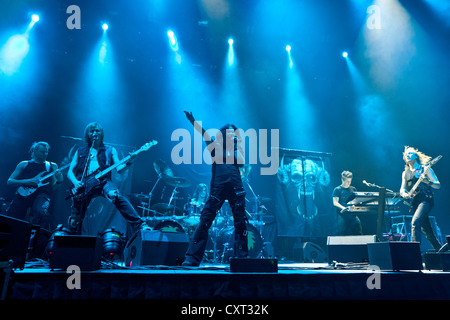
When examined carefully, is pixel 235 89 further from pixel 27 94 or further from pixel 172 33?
pixel 27 94

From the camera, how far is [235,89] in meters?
11.9

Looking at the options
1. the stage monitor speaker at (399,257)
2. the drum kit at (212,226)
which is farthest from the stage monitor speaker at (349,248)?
the drum kit at (212,226)

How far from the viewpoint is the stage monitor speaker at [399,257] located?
12.2 feet

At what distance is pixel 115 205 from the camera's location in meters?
5.08

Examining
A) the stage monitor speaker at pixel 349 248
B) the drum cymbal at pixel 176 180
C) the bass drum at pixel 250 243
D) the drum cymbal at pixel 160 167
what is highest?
the drum cymbal at pixel 160 167

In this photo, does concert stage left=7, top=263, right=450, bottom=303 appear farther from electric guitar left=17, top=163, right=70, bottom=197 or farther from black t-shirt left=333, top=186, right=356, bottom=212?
black t-shirt left=333, top=186, right=356, bottom=212

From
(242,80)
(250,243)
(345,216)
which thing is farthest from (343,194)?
(242,80)

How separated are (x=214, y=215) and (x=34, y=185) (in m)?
4.22

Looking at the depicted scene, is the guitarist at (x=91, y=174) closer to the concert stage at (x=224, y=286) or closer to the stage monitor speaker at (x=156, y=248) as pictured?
the stage monitor speaker at (x=156, y=248)

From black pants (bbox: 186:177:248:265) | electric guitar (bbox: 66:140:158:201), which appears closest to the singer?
black pants (bbox: 186:177:248:265)

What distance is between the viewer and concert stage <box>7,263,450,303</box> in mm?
2838

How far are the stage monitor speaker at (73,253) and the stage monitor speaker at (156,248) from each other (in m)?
1.16
